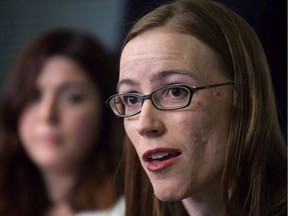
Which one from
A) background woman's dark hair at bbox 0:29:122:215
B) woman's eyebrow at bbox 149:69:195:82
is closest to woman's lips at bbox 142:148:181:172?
woman's eyebrow at bbox 149:69:195:82

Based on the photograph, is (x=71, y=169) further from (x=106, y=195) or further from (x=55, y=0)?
(x=55, y=0)

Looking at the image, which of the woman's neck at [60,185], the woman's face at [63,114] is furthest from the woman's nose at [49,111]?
the woman's neck at [60,185]

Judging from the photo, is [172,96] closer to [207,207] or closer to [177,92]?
[177,92]

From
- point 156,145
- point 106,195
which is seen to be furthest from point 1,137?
point 156,145

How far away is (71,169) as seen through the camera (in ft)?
4.78

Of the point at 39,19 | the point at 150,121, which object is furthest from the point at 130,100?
the point at 39,19

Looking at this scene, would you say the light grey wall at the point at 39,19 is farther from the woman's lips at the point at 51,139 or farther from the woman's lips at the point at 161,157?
the woman's lips at the point at 161,157

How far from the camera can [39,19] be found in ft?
5.42

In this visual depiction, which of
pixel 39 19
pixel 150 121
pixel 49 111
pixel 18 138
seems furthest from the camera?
pixel 39 19

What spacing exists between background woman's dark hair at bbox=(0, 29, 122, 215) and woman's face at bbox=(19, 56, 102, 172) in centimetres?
2

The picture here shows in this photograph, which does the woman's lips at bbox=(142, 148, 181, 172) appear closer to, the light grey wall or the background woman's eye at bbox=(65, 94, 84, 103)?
the background woman's eye at bbox=(65, 94, 84, 103)

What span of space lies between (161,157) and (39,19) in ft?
3.38

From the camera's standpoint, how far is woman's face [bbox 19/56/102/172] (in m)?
1.40

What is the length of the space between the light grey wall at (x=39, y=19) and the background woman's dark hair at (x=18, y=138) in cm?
7
